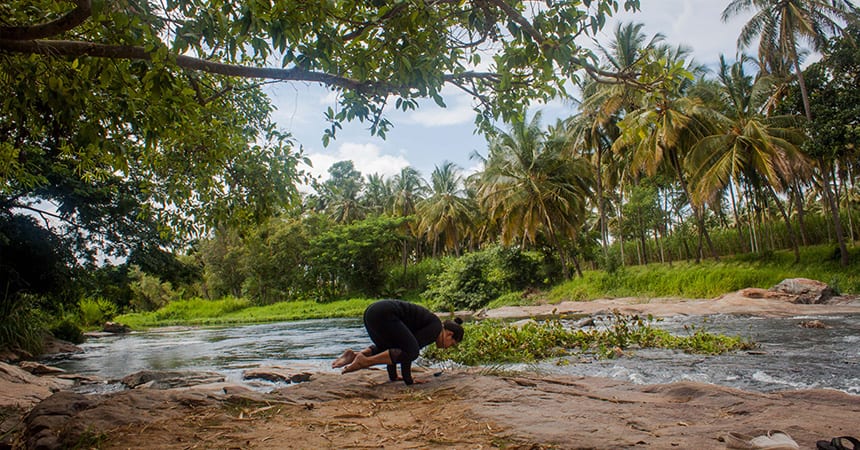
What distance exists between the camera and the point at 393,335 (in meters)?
4.81

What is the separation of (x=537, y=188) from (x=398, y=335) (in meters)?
22.0

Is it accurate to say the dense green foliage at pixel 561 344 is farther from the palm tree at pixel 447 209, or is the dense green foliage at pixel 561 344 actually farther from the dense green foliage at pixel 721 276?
the palm tree at pixel 447 209

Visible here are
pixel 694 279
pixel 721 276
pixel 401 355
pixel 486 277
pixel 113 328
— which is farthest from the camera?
pixel 486 277

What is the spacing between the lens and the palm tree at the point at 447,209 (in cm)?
3772

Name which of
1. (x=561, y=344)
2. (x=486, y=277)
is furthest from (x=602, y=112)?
(x=561, y=344)

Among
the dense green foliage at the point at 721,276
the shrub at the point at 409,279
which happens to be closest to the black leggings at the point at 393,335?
the dense green foliage at the point at 721,276

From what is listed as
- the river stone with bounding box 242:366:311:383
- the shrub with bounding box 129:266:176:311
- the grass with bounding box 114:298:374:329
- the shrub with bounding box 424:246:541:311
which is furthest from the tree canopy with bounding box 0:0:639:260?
the shrub with bounding box 129:266:176:311

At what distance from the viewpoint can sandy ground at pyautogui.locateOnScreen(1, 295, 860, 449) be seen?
2830mm

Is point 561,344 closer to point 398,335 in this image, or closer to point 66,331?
point 398,335

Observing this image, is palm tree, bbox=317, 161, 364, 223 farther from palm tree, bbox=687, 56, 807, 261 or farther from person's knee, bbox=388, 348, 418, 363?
person's knee, bbox=388, 348, 418, 363

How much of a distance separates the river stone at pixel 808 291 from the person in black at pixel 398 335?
14.2 meters

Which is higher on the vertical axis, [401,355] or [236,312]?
[401,355]

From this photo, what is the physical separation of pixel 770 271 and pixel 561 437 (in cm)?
1886

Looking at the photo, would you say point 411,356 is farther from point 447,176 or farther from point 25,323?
point 447,176
